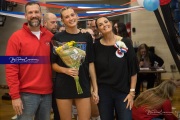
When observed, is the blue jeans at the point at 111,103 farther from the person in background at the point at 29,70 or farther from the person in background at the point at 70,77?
the person in background at the point at 29,70

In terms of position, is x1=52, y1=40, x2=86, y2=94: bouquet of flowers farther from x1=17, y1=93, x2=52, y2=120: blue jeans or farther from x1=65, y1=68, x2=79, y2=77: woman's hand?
x1=17, y1=93, x2=52, y2=120: blue jeans

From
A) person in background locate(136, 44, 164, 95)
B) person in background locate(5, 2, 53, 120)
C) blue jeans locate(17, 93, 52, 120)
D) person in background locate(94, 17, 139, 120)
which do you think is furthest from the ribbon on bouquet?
person in background locate(136, 44, 164, 95)

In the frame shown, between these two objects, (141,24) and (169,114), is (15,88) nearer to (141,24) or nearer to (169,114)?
(169,114)

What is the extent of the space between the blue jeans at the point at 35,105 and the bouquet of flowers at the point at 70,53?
0.40 m

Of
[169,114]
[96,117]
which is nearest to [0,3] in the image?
[96,117]

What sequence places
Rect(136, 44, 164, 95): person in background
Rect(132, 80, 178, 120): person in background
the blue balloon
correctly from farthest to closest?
Rect(136, 44, 164, 95): person in background < the blue balloon < Rect(132, 80, 178, 120): person in background

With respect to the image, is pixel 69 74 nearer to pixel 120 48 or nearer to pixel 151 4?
pixel 120 48

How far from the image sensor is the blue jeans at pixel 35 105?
260 centimetres


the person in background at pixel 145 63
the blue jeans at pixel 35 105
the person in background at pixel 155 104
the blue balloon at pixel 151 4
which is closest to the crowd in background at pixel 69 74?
the blue jeans at pixel 35 105

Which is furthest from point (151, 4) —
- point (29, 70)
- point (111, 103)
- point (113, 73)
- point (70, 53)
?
point (29, 70)

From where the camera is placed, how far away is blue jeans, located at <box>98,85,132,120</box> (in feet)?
9.04

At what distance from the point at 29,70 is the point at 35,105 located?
A: 338 millimetres

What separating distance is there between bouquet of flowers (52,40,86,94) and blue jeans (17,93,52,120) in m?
0.40

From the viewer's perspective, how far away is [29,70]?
2.61 metres
